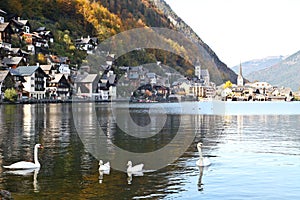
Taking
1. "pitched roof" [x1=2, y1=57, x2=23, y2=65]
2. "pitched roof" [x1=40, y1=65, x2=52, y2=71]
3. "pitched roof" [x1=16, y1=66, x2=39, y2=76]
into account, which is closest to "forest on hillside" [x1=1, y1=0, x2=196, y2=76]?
"pitched roof" [x1=40, y1=65, x2=52, y2=71]

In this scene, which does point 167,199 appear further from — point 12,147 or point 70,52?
point 70,52

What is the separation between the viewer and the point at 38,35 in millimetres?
113375

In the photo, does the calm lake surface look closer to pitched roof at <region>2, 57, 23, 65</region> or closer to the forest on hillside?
pitched roof at <region>2, 57, 23, 65</region>

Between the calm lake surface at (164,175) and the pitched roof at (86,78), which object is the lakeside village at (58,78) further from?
the calm lake surface at (164,175)

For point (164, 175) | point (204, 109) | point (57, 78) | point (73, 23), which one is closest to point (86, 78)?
point (57, 78)

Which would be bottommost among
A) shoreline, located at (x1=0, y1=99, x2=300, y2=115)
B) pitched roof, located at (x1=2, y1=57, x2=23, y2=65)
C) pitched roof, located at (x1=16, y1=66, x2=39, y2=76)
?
shoreline, located at (x1=0, y1=99, x2=300, y2=115)

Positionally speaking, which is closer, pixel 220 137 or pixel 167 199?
pixel 167 199

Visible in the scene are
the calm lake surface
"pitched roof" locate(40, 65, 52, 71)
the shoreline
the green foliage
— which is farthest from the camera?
"pitched roof" locate(40, 65, 52, 71)

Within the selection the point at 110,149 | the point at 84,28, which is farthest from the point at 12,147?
the point at 84,28

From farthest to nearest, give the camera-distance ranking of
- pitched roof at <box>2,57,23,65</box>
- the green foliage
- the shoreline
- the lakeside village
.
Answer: pitched roof at <box>2,57,23,65</box> → the lakeside village → the green foliage → the shoreline

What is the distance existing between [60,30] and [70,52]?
15.0 meters

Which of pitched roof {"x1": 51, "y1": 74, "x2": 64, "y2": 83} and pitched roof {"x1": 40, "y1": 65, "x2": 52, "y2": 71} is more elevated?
pitched roof {"x1": 40, "y1": 65, "x2": 52, "y2": 71}

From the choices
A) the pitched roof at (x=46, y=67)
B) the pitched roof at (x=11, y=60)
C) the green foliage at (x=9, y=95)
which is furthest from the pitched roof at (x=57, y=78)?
the green foliage at (x=9, y=95)

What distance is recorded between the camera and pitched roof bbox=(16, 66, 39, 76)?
95912 millimetres
